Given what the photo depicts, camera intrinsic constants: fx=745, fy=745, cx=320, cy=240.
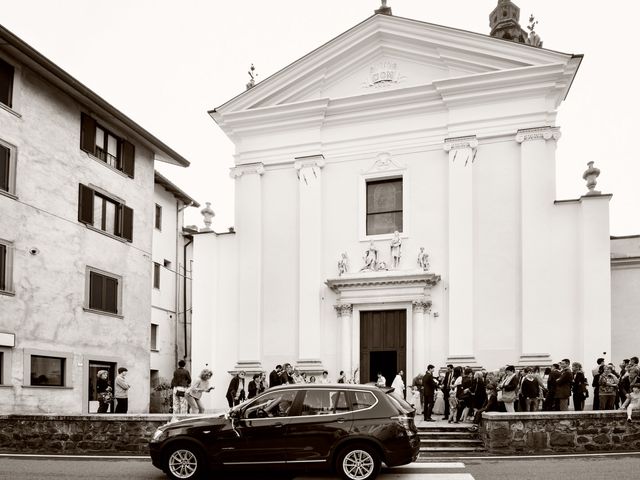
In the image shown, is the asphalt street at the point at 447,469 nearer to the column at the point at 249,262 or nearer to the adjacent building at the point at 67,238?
the adjacent building at the point at 67,238

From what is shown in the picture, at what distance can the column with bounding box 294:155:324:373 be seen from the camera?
81.7 feet

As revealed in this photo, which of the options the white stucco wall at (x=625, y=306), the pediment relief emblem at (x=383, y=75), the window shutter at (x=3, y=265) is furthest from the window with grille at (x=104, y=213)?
the white stucco wall at (x=625, y=306)

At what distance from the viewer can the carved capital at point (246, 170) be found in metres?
26.7

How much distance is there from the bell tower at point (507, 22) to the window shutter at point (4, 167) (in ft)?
99.0

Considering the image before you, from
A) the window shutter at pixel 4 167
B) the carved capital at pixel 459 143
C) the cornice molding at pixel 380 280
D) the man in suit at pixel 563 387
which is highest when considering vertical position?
the carved capital at pixel 459 143

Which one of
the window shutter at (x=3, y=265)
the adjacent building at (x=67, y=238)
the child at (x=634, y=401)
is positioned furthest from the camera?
the adjacent building at (x=67, y=238)

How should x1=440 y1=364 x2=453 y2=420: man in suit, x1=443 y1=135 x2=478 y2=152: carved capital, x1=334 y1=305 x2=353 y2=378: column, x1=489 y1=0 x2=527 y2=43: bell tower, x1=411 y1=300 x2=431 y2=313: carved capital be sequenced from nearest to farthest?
x1=440 y1=364 x2=453 y2=420: man in suit < x1=411 y1=300 x2=431 y2=313: carved capital < x1=443 y1=135 x2=478 y2=152: carved capital < x1=334 y1=305 x2=353 y2=378: column < x1=489 y1=0 x2=527 y2=43: bell tower

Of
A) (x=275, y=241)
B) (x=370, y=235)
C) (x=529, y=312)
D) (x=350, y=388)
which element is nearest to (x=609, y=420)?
(x=350, y=388)

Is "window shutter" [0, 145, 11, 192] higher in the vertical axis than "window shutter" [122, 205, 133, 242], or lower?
higher

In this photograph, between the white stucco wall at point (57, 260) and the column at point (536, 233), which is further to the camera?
the column at point (536, 233)

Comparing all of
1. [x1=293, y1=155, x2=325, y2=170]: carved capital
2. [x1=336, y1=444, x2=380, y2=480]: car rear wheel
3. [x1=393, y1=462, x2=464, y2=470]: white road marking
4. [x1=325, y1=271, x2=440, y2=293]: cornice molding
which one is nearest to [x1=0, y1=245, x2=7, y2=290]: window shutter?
[x1=325, y1=271, x2=440, y2=293]: cornice molding

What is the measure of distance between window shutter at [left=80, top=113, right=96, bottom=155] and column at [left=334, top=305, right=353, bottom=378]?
9.69 metres

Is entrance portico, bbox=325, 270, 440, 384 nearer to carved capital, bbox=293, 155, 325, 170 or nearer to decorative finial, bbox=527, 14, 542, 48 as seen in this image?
carved capital, bbox=293, 155, 325, 170

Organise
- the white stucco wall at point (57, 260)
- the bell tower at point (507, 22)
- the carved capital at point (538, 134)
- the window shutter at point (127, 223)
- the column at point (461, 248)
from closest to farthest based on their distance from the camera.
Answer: the white stucco wall at point (57, 260) → the column at point (461, 248) → the carved capital at point (538, 134) → the window shutter at point (127, 223) → the bell tower at point (507, 22)
